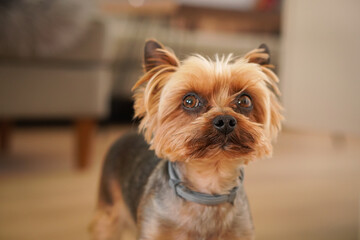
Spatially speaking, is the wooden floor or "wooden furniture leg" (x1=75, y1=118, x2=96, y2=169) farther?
"wooden furniture leg" (x1=75, y1=118, x2=96, y2=169)

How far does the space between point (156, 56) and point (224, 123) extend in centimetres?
14

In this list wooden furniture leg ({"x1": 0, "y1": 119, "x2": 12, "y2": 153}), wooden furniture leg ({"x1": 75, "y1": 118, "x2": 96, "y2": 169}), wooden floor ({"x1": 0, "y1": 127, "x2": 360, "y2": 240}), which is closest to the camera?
wooden floor ({"x1": 0, "y1": 127, "x2": 360, "y2": 240})

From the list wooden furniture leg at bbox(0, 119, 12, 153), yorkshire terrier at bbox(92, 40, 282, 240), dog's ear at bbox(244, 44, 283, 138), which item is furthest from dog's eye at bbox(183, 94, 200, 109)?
wooden furniture leg at bbox(0, 119, 12, 153)

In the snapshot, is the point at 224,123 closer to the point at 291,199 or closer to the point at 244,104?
the point at 244,104

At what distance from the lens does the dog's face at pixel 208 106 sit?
0.54 meters

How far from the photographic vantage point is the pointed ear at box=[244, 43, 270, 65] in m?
0.49

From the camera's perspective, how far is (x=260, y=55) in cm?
50

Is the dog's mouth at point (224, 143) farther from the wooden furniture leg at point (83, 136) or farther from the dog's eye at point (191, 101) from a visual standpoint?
the wooden furniture leg at point (83, 136)

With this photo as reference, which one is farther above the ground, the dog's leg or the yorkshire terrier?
the yorkshire terrier

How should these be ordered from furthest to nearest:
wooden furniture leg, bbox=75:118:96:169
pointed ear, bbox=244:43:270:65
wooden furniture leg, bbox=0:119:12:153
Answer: wooden furniture leg, bbox=0:119:12:153, wooden furniture leg, bbox=75:118:96:169, pointed ear, bbox=244:43:270:65

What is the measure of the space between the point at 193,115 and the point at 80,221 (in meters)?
0.43

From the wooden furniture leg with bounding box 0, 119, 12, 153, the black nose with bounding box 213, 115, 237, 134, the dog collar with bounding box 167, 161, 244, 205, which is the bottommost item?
the wooden furniture leg with bounding box 0, 119, 12, 153

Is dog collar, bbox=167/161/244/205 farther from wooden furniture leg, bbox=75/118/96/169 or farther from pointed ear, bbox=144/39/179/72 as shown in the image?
wooden furniture leg, bbox=75/118/96/169

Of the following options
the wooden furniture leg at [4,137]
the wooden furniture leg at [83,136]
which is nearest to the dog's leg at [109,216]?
the wooden furniture leg at [83,136]
